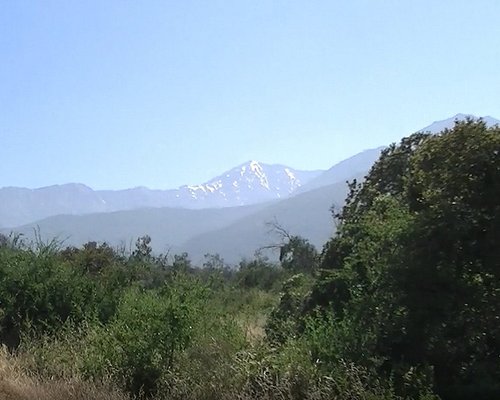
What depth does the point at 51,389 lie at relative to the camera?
8.99m

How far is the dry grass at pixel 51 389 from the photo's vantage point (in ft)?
28.4

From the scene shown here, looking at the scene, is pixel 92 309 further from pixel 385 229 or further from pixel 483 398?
pixel 483 398

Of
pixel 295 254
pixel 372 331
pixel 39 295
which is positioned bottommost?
pixel 295 254

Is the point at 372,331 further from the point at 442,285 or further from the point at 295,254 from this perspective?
the point at 295,254

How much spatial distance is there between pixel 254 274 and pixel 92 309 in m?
19.1

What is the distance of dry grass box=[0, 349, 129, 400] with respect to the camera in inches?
340


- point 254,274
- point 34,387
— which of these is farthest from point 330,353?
point 254,274

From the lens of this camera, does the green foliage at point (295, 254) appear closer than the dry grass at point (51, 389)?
No

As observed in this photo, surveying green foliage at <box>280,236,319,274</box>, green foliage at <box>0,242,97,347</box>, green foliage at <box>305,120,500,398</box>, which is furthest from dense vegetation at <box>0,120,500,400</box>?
green foliage at <box>280,236,319,274</box>

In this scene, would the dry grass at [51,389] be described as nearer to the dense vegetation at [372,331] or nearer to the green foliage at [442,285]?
the dense vegetation at [372,331]

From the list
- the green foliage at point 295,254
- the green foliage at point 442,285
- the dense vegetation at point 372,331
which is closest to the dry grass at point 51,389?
the dense vegetation at point 372,331

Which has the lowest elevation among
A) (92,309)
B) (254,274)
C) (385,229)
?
(254,274)

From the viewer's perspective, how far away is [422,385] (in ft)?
25.2

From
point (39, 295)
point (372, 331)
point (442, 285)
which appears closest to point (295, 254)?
point (39, 295)
